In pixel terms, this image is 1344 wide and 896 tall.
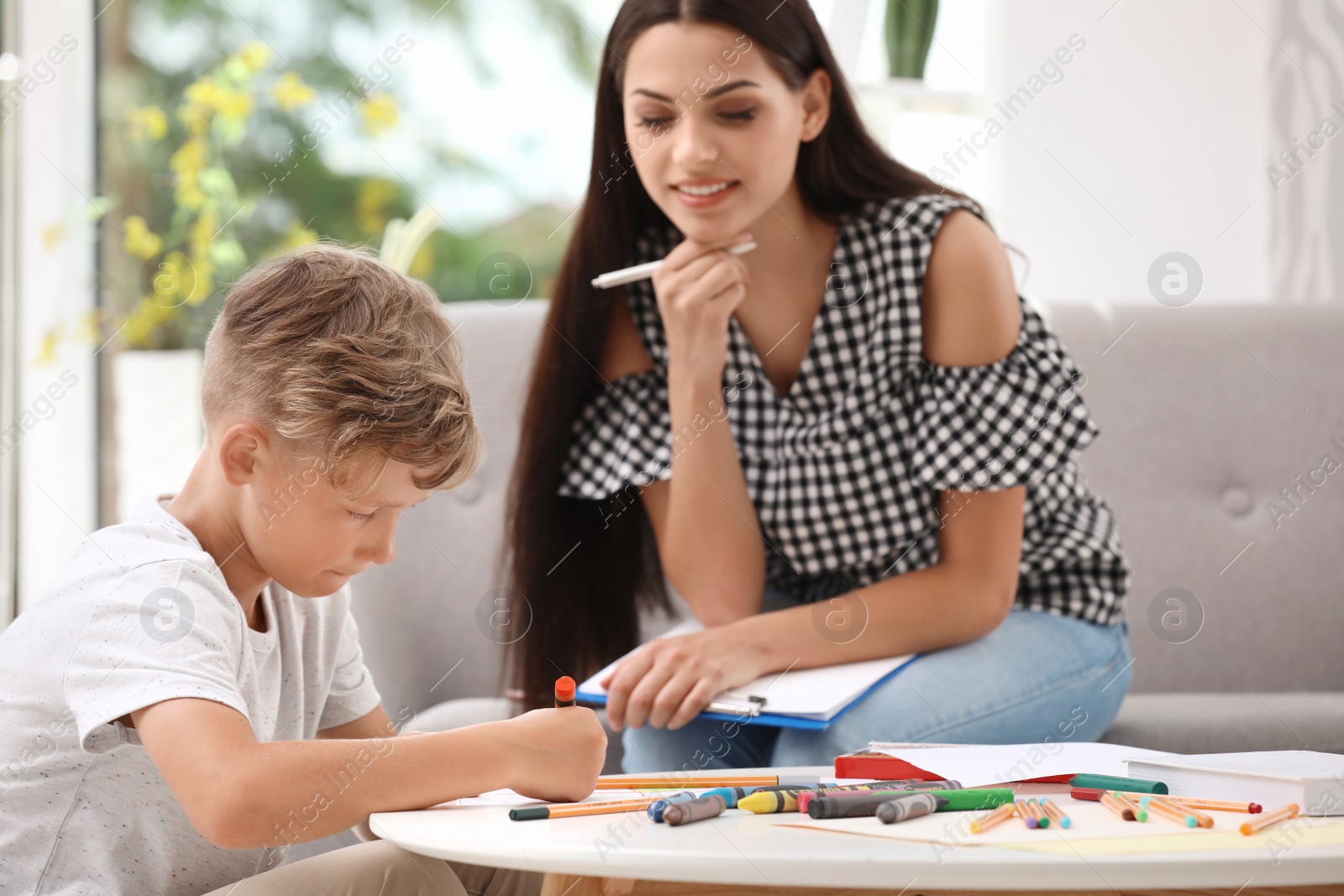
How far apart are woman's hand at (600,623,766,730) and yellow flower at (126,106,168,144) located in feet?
6.68

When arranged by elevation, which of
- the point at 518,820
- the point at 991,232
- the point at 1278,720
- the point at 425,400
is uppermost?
the point at 991,232

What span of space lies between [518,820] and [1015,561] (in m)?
0.69

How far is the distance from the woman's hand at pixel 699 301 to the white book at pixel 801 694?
0.35 metres

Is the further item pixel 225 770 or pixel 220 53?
pixel 220 53

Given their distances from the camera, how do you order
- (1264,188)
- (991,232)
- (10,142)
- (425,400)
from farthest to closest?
(10,142)
(1264,188)
(991,232)
(425,400)

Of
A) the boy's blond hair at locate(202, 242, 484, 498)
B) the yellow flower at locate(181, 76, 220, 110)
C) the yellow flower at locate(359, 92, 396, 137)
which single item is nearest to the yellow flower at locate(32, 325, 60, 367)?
the yellow flower at locate(181, 76, 220, 110)

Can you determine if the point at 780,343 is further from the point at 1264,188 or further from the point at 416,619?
the point at 1264,188

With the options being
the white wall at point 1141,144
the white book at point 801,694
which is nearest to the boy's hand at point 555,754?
the white book at point 801,694

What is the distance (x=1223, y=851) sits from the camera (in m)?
0.56

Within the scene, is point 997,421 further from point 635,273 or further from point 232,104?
point 232,104

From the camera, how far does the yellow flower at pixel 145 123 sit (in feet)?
8.30

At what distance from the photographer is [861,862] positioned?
0.55m

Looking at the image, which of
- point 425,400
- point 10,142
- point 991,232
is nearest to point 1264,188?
point 991,232

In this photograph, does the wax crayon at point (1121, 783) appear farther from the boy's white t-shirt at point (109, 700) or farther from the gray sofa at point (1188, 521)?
the gray sofa at point (1188, 521)
